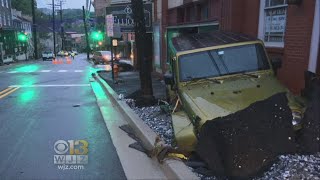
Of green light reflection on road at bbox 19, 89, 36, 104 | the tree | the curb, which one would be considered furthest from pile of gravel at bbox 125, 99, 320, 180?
the tree

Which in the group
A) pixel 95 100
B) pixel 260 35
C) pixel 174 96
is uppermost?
pixel 260 35

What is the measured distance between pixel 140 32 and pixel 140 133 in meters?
3.99

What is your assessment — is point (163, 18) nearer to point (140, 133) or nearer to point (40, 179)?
point (140, 133)

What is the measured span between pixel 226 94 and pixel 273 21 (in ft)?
13.1

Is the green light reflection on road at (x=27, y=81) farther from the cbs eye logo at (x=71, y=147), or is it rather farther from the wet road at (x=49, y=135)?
the cbs eye logo at (x=71, y=147)

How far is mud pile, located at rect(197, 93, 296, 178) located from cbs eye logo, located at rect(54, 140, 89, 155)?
2819 mm

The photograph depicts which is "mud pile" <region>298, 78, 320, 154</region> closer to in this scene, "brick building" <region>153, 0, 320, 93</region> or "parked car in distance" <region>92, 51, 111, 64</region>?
"brick building" <region>153, 0, 320, 93</region>

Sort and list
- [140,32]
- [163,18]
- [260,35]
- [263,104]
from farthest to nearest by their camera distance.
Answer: [163,18] → [140,32] → [260,35] → [263,104]

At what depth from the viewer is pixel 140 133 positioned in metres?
7.67

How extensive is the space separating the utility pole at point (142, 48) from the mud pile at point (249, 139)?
5985 mm

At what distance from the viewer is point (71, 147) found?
726cm

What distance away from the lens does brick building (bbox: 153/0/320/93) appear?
7.41 meters

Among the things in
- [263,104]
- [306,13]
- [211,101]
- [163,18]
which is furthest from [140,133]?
[163,18]

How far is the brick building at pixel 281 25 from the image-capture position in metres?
7.41
